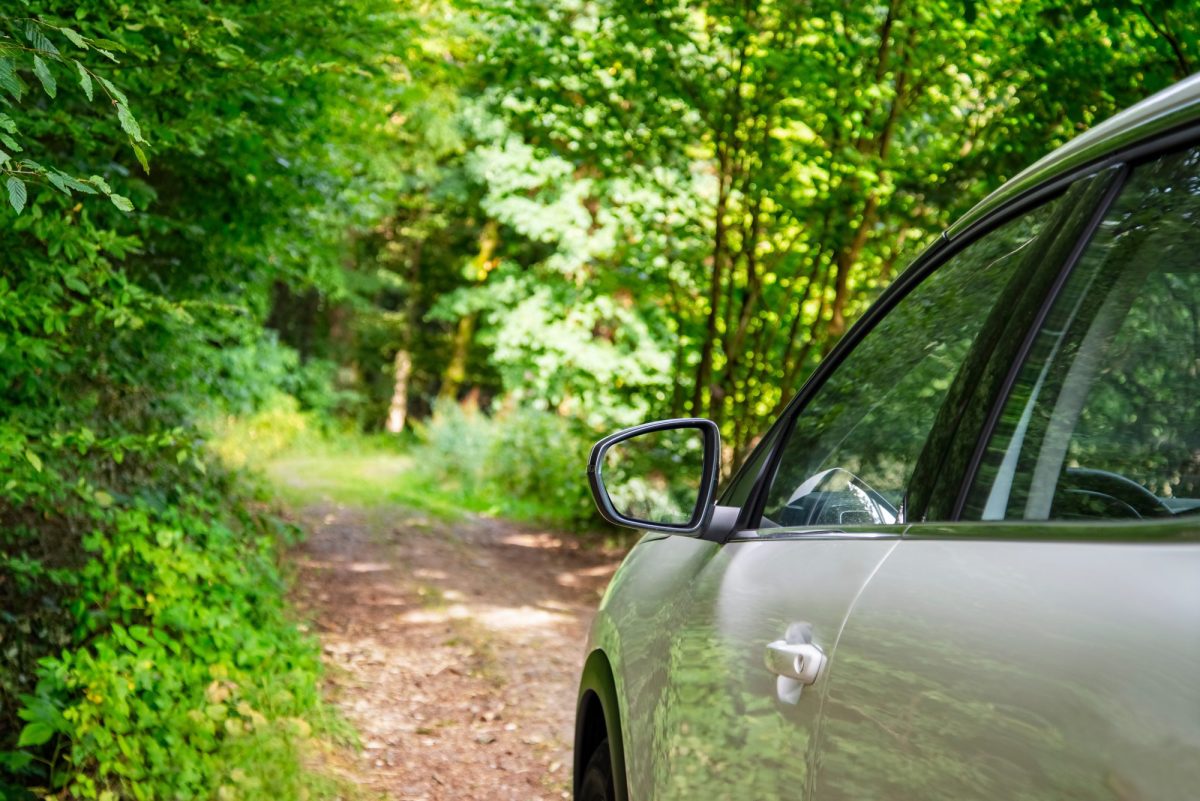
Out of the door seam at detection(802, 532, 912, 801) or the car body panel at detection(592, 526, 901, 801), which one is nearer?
the door seam at detection(802, 532, 912, 801)

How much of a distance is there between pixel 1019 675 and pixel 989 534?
0.27 meters

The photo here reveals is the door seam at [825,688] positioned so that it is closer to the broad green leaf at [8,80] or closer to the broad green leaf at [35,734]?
the broad green leaf at [8,80]

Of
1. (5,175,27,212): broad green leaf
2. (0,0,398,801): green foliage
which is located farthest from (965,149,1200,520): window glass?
(0,0,398,801): green foliage

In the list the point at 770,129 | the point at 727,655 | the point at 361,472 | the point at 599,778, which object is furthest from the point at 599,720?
the point at 361,472

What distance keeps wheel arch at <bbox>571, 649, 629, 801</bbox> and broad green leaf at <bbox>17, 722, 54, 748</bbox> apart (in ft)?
8.16

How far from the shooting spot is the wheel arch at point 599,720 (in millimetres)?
2891

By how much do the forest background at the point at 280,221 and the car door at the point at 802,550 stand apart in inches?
64.1

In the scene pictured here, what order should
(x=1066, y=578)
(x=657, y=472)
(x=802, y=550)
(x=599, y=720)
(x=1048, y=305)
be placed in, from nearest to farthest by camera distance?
1. (x=1066, y=578)
2. (x=1048, y=305)
3. (x=802, y=550)
4. (x=599, y=720)
5. (x=657, y=472)

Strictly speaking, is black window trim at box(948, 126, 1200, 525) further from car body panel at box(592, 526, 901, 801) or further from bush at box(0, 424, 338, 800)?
bush at box(0, 424, 338, 800)

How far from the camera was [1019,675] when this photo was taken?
121cm

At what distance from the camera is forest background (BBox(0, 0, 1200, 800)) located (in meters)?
4.89

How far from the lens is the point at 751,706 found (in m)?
2.01

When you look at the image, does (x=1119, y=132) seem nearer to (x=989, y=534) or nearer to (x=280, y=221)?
(x=989, y=534)

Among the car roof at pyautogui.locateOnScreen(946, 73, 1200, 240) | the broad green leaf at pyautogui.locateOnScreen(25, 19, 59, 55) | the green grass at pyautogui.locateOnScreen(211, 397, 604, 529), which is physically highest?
the broad green leaf at pyautogui.locateOnScreen(25, 19, 59, 55)
